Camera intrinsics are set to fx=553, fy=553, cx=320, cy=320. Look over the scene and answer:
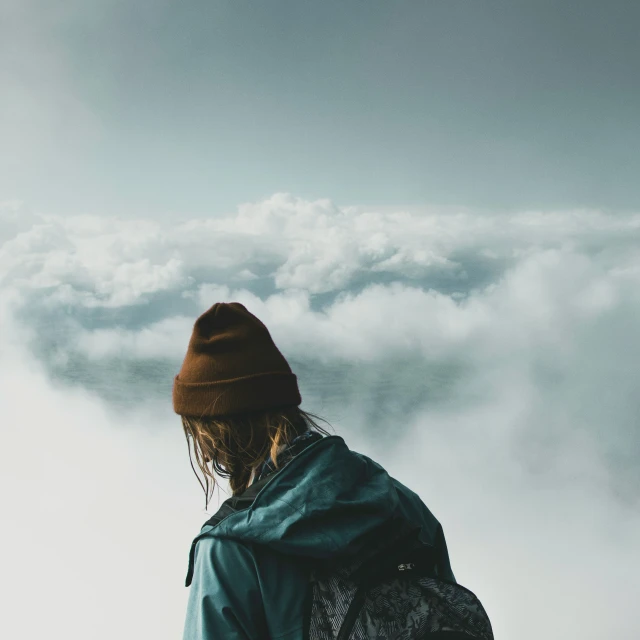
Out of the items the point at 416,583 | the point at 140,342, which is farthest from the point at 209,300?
the point at 416,583

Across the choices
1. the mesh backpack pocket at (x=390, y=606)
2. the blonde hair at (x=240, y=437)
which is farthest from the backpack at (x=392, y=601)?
the blonde hair at (x=240, y=437)

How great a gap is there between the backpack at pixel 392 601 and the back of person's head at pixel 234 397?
25 centimetres

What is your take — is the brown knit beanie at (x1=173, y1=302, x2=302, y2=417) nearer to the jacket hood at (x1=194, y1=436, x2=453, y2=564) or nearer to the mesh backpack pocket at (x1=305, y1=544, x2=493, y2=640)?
the jacket hood at (x1=194, y1=436, x2=453, y2=564)

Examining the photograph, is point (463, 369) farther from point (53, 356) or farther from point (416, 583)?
point (416, 583)

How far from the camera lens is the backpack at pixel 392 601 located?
2.89 feet

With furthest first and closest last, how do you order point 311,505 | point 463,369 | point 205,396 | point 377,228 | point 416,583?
point 463,369, point 377,228, point 205,396, point 416,583, point 311,505

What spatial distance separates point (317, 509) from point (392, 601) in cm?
Answer: 24

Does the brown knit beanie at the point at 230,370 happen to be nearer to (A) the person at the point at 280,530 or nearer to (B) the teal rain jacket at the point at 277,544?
(A) the person at the point at 280,530

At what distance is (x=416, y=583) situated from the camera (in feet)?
3.19

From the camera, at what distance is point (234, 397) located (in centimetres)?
107

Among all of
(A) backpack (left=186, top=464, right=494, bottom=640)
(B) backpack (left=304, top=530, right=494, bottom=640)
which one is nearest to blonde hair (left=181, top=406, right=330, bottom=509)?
(A) backpack (left=186, top=464, right=494, bottom=640)

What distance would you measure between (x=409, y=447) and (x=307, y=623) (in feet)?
24.5

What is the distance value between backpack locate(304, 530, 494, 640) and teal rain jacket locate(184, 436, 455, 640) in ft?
0.11

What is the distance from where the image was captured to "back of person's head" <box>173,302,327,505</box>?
107cm
